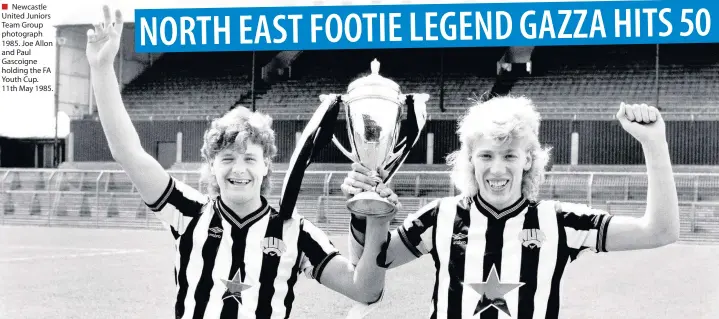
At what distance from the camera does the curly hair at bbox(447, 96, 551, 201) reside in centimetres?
Result: 256

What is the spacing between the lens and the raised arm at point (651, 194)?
234 cm

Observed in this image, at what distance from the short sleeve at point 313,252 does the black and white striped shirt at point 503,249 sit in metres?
0.28

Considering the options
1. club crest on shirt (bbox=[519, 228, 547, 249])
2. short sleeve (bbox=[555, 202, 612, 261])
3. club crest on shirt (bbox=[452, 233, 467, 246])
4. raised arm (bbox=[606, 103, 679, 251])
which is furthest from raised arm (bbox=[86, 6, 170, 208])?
raised arm (bbox=[606, 103, 679, 251])

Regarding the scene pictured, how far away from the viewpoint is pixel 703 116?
64.1 ft

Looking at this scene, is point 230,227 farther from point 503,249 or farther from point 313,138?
point 503,249

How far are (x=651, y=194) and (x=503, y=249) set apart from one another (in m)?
0.47

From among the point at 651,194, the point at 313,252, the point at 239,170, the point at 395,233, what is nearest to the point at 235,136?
the point at 239,170

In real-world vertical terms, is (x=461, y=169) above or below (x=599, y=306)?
above

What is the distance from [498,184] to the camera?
8.41ft

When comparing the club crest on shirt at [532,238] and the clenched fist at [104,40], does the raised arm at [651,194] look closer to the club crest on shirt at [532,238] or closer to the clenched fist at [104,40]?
the club crest on shirt at [532,238]

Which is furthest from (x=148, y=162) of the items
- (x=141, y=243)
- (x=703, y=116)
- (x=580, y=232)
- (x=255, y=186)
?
(x=703, y=116)

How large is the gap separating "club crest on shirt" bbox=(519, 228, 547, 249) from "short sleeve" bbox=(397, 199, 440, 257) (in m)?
0.27

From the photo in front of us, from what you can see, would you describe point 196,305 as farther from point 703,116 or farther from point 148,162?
point 703,116

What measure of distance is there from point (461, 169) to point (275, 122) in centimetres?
1985
